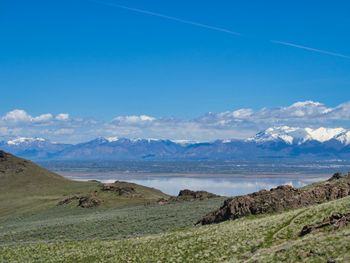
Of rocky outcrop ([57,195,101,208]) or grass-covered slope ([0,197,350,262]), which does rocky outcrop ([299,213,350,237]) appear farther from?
rocky outcrop ([57,195,101,208])

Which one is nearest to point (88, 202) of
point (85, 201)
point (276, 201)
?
point (85, 201)

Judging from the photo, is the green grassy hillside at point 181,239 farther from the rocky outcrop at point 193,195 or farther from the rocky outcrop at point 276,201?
the rocky outcrop at point 193,195

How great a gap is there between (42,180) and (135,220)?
8953 cm

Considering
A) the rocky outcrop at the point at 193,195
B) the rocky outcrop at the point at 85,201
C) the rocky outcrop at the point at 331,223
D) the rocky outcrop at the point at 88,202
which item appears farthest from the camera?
the rocky outcrop at the point at 85,201

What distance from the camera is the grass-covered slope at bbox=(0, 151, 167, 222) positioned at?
→ 113m

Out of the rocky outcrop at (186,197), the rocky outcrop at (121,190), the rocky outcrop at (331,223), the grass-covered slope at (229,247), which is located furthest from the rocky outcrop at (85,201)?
the rocky outcrop at (331,223)

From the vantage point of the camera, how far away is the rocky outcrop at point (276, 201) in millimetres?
55156

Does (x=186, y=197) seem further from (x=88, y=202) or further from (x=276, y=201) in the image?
(x=276, y=201)

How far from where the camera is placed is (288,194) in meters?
57.7

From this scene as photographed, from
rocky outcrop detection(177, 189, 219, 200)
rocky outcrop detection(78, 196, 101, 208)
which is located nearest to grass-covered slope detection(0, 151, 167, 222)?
rocky outcrop detection(78, 196, 101, 208)

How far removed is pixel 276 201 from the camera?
55906 mm

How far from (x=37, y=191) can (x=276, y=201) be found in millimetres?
98056

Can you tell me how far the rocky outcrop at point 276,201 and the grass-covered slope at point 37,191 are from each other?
48482mm

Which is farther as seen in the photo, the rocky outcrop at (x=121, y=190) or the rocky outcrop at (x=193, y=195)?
the rocky outcrop at (x=121, y=190)
